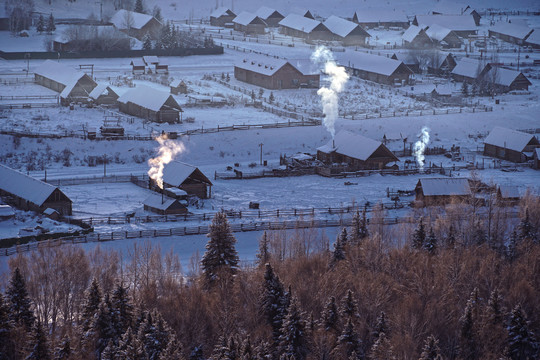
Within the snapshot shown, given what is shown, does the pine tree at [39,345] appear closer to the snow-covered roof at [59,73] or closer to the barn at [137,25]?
the snow-covered roof at [59,73]

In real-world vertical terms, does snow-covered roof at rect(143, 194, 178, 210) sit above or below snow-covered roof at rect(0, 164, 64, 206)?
below

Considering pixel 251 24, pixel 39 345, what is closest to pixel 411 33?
pixel 251 24

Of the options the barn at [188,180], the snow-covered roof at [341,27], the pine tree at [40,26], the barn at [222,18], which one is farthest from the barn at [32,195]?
the barn at [222,18]

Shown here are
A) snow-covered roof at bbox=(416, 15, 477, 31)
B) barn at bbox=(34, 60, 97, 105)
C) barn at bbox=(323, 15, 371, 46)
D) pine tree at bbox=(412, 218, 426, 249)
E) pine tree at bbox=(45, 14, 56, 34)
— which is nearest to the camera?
pine tree at bbox=(412, 218, 426, 249)

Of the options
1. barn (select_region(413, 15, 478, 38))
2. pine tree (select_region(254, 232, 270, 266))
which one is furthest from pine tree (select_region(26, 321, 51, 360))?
barn (select_region(413, 15, 478, 38))

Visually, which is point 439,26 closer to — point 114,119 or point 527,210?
point 114,119

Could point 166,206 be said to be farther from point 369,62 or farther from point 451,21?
point 451,21

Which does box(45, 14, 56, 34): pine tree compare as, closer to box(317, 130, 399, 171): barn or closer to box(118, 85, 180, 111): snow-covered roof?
box(118, 85, 180, 111): snow-covered roof
